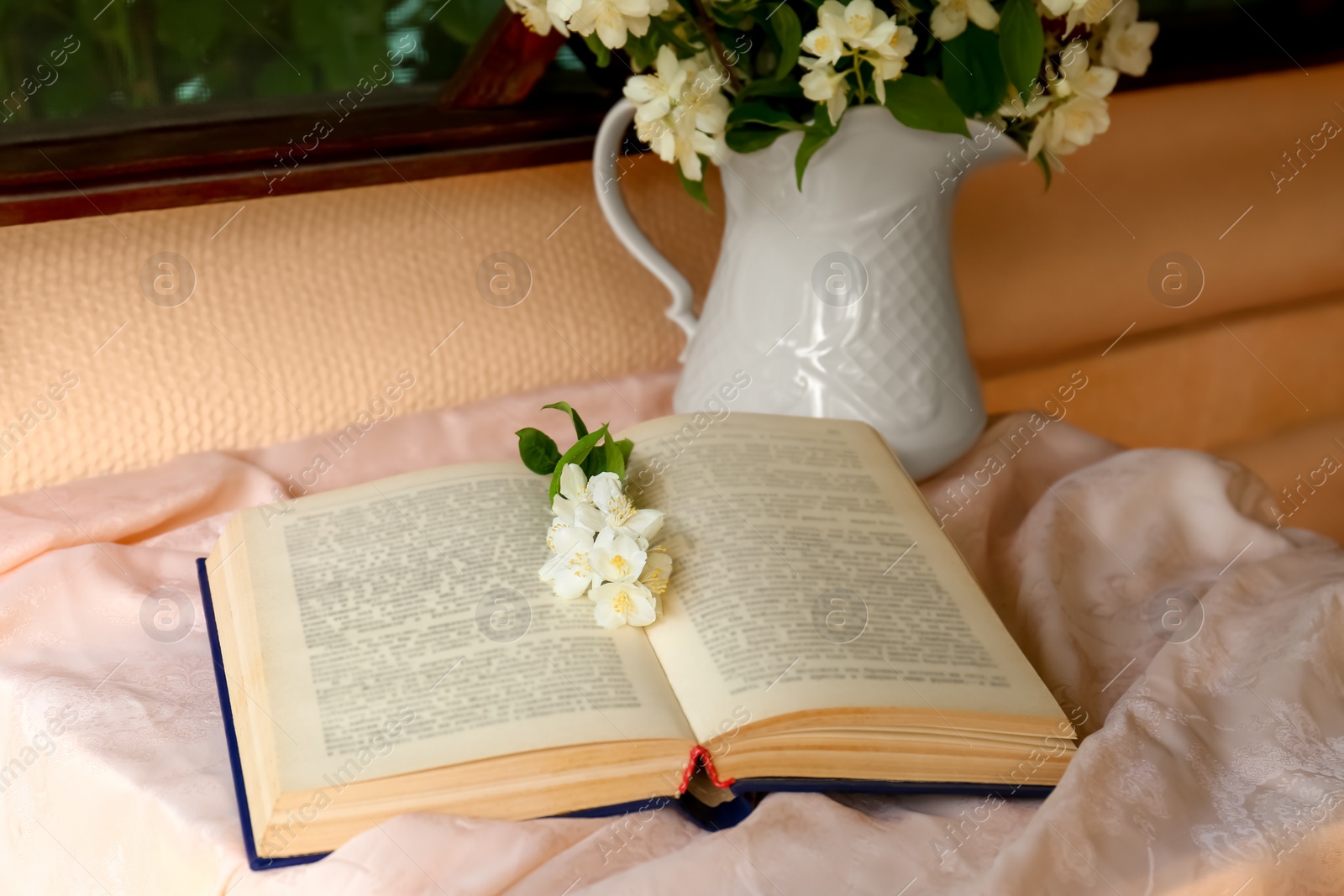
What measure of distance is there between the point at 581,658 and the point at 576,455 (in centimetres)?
14

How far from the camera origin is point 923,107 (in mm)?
725

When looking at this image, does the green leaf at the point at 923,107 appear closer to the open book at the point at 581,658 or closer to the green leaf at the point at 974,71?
the green leaf at the point at 974,71

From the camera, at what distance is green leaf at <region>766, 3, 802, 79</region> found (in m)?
0.72

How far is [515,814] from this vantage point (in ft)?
1.72

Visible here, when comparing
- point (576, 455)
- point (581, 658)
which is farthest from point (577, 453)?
point (581, 658)

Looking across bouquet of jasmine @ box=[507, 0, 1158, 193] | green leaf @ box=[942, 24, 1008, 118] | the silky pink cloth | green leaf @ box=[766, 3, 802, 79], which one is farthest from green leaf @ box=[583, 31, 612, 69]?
the silky pink cloth

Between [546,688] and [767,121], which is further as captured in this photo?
[767,121]

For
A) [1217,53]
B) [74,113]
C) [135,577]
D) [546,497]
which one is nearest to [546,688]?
[546,497]

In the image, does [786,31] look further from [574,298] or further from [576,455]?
[574,298]

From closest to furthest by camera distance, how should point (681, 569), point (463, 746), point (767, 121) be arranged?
point (463, 746) < point (681, 569) < point (767, 121)

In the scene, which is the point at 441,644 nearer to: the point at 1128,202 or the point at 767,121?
the point at 767,121

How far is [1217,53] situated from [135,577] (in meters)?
1.41

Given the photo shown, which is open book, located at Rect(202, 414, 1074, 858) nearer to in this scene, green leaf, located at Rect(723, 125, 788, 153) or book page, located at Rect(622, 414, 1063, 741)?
book page, located at Rect(622, 414, 1063, 741)

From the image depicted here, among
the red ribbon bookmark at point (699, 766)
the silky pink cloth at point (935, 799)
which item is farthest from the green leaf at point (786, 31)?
the red ribbon bookmark at point (699, 766)
